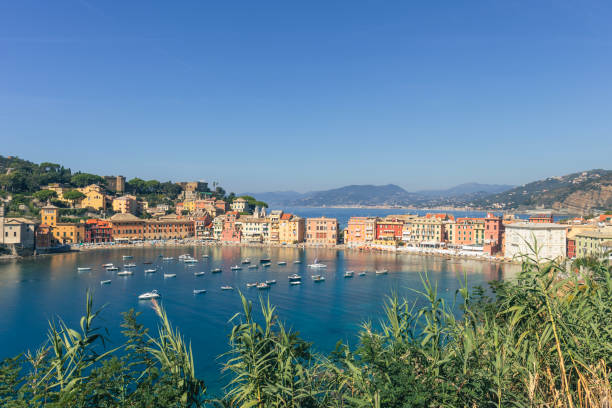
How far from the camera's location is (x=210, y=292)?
61.0 ft

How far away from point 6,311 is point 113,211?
93.3 ft

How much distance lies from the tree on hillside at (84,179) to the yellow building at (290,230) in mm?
24500

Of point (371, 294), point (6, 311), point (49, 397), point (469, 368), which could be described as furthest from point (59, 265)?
point (469, 368)

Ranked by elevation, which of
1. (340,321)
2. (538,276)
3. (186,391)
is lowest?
(340,321)

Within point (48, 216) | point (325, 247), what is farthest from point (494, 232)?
point (48, 216)

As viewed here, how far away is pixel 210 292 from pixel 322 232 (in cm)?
1872

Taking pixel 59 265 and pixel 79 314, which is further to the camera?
pixel 59 265

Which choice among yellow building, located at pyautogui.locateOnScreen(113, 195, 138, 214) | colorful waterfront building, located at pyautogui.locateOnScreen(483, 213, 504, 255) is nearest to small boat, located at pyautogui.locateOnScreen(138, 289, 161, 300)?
colorful waterfront building, located at pyautogui.locateOnScreen(483, 213, 504, 255)

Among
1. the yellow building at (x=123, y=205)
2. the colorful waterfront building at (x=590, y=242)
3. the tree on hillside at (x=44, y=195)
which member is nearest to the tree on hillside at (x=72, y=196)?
the tree on hillside at (x=44, y=195)

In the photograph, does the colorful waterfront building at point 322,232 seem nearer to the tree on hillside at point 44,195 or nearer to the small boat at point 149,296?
the small boat at point 149,296

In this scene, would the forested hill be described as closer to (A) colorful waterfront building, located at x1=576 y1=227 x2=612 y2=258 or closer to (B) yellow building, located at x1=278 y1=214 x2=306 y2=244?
(A) colorful waterfront building, located at x1=576 y1=227 x2=612 y2=258

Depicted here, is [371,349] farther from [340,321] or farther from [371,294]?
[371,294]

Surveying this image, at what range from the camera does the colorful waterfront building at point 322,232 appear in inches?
1419

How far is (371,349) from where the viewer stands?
3.88m
